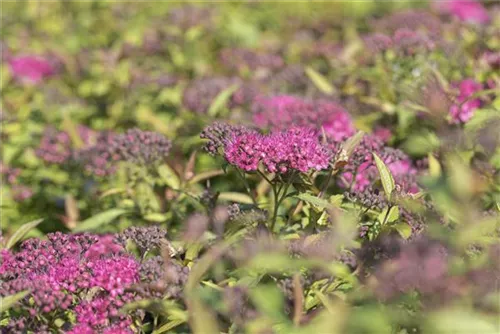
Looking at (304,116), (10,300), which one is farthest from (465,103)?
(10,300)

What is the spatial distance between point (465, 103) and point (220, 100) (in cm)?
108

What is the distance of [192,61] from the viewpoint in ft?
15.0

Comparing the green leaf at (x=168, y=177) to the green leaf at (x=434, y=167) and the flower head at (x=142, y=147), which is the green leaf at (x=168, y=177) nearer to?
the flower head at (x=142, y=147)

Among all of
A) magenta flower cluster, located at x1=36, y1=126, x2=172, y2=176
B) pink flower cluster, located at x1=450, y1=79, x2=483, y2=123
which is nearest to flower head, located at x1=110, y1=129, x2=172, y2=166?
magenta flower cluster, located at x1=36, y1=126, x2=172, y2=176

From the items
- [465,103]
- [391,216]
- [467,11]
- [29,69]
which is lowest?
[29,69]

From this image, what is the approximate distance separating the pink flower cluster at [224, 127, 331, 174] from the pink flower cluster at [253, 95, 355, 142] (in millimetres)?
792

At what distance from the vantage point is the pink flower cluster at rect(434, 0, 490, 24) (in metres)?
4.38

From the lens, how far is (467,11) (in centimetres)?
452

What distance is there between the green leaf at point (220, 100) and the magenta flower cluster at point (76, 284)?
1.45 meters

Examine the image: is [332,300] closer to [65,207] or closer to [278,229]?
[278,229]

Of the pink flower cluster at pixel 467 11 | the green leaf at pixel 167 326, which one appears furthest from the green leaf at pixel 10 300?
the pink flower cluster at pixel 467 11

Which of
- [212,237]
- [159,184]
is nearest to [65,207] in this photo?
[159,184]

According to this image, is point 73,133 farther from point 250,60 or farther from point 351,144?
point 351,144

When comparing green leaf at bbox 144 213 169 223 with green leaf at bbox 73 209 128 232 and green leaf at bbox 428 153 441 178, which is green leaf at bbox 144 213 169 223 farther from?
green leaf at bbox 428 153 441 178
